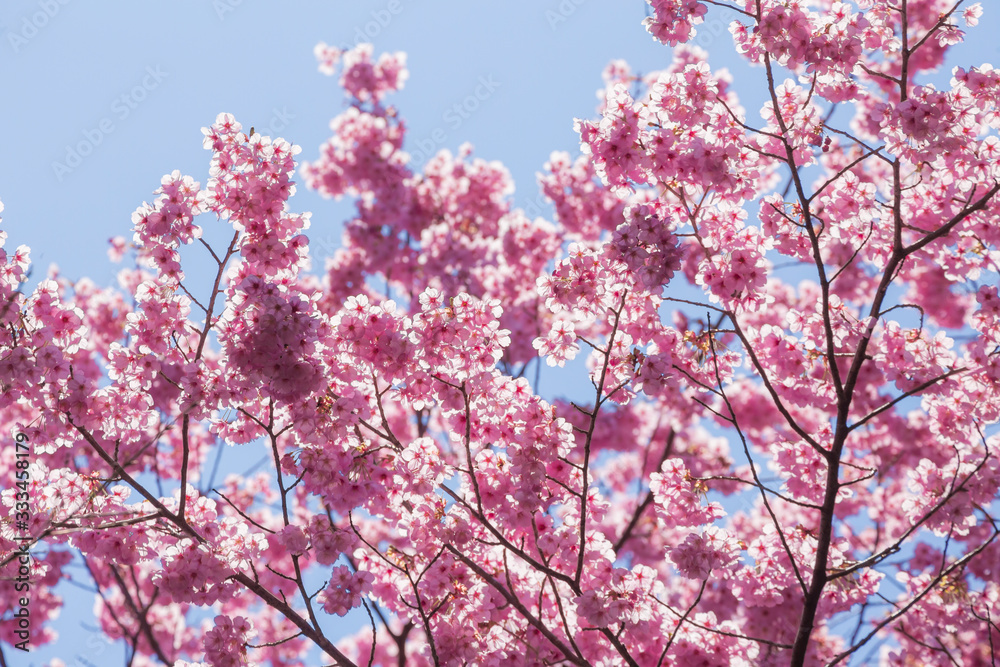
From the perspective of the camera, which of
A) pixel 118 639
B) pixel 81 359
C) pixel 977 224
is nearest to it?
pixel 977 224

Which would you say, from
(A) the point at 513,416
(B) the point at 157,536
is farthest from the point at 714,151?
(B) the point at 157,536

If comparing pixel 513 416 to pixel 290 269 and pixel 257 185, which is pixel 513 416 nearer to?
pixel 290 269

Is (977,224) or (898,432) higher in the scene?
(898,432)

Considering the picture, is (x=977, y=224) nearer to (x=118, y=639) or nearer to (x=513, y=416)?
(x=513, y=416)

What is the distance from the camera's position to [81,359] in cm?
1084

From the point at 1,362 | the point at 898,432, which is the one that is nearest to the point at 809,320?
the point at 1,362

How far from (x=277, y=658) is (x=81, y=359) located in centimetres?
624

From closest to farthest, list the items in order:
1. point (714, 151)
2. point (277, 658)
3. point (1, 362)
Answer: point (1, 362) < point (714, 151) < point (277, 658)

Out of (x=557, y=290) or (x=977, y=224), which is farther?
(x=977, y=224)

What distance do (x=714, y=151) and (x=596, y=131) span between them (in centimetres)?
88

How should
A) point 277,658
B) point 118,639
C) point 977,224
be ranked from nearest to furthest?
point 977,224 → point 118,639 → point 277,658

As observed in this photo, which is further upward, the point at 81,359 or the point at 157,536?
the point at 81,359

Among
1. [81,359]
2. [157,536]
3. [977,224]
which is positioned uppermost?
[81,359]

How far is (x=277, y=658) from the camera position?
1298 centimetres
